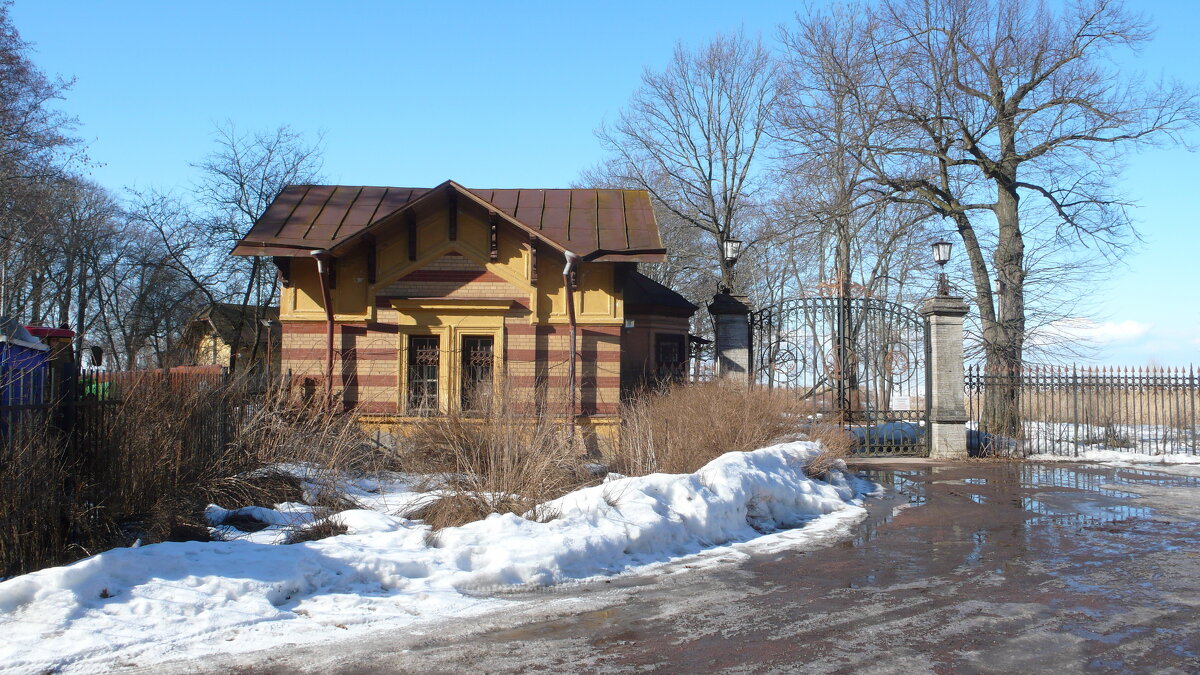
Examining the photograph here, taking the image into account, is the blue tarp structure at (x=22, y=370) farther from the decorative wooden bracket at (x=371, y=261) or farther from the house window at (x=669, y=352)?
the house window at (x=669, y=352)

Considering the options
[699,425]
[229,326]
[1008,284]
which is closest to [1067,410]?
[1008,284]

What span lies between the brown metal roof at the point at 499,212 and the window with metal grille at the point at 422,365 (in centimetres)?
230

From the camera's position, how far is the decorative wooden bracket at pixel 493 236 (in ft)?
52.7

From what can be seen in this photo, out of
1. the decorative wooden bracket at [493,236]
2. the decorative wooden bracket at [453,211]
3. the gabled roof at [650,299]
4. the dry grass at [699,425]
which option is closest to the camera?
the dry grass at [699,425]

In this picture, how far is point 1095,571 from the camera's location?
773 cm

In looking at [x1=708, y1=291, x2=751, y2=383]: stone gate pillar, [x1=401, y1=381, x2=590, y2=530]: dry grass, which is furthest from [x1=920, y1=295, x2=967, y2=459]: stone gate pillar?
[x1=401, y1=381, x2=590, y2=530]: dry grass

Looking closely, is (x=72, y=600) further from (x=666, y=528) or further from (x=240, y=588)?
(x=666, y=528)

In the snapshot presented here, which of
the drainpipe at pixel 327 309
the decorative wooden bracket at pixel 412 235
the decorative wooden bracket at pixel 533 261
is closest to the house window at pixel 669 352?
the decorative wooden bracket at pixel 533 261

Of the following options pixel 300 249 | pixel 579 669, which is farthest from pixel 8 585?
pixel 300 249

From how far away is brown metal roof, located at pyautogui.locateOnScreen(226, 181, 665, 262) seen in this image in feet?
51.3

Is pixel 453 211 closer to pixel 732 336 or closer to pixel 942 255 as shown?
pixel 732 336

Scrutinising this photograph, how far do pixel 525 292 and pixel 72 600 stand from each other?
11.2 m

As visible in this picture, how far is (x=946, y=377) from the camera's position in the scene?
17969mm

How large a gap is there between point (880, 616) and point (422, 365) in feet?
38.0
